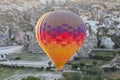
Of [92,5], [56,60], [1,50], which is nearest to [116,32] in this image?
[1,50]

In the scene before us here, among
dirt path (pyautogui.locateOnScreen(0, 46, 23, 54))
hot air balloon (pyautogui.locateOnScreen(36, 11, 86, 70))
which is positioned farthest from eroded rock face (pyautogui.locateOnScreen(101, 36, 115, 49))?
hot air balloon (pyautogui.locateOnScreen(36, 11, 86, 70))

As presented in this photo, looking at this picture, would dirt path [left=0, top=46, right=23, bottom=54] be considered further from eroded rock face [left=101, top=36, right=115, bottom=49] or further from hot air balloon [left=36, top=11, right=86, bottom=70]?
hot air balloon [left=36, top=11, right=86, bottom=70]

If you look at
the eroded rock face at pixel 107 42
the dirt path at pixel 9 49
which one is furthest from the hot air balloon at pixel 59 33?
the eroded rock face at pixel 107 42

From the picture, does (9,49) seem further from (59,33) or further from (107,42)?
(59,33)

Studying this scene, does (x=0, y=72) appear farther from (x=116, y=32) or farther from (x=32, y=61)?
(x=116, y=32)

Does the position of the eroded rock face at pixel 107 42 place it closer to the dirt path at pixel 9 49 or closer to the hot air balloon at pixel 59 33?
the dirt path at pixel 9 49

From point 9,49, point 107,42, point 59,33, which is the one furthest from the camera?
point 107,42

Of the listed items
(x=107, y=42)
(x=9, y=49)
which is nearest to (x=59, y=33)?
(x=9, y=49)
